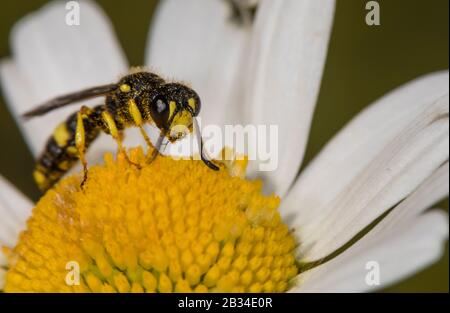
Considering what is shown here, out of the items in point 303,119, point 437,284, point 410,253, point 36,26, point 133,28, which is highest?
point 133,28

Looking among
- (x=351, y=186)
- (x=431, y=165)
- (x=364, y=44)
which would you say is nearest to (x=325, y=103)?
(x=364, y=44)

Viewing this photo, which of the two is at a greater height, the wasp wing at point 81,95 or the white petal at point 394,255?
the wasp wing at point 81,95

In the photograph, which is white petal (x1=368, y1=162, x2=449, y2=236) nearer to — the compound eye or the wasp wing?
the compound eye

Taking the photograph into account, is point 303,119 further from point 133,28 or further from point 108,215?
point 133,28

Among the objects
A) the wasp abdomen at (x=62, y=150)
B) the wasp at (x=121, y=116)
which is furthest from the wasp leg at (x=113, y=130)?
the wasp abdomen at (x=62, y=150)

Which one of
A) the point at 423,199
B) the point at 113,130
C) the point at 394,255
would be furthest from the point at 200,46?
the point at 394,255

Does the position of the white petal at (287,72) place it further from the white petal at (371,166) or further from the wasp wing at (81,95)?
the wasp wing at (81,95)
